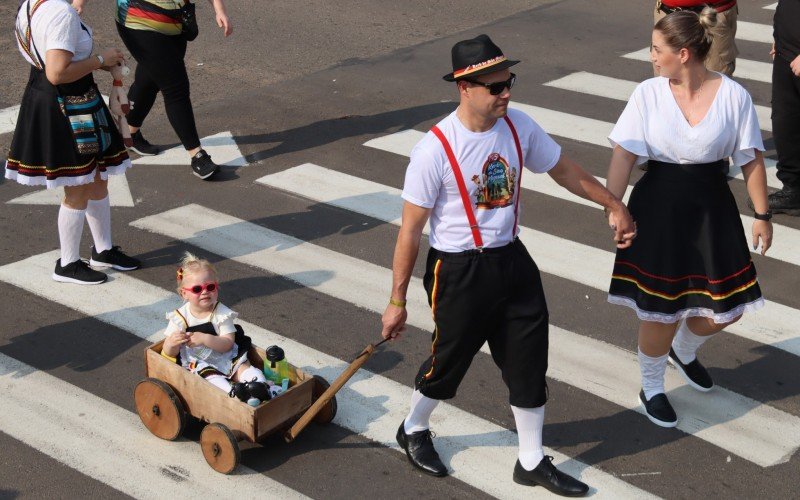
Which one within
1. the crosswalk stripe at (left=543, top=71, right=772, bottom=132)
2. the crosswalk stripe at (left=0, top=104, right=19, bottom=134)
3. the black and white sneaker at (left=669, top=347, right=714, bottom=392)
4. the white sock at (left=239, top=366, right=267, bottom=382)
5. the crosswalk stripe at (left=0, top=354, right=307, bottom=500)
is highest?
the white sock at (left=239, top=366, right=267, bottom=382)

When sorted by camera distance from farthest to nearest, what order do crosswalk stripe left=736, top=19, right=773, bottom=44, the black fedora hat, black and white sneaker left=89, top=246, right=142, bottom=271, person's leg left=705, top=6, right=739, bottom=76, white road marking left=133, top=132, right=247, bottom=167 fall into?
crosswalk stripe left=736, top=19, right=773, bottom=44
white road marking left=133, top=132, right=247, bottom=167
person's leg left=705, top=6, right=739, bottom=76
black and white sneaker left=89, top=246, right=142, bottom=271
the black fedora hat

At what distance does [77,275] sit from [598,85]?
6.11 metres

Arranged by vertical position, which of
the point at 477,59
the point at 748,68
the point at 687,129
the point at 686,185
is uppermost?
the point at 477,59

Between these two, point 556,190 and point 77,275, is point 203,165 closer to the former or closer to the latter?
point 77,275

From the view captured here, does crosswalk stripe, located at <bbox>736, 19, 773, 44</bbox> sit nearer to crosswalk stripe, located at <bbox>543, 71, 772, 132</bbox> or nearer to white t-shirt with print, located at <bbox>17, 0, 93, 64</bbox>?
crosswalk stripe, located at <bbox>543, 71, 772, 132</bbox>

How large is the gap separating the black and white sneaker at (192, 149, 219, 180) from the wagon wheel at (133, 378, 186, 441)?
374 cm

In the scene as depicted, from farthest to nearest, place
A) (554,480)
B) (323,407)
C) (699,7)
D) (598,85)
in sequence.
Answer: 1. (598,85)
2. (699,7)
3. (323,407)
4. (554,480)

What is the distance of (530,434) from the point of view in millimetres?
5441

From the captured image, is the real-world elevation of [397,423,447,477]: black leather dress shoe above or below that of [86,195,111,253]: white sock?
below

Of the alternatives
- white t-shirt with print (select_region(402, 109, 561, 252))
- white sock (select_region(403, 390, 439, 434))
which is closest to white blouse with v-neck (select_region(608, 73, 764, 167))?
white t-shirt with print (select_region(402, 109, 561, 252))

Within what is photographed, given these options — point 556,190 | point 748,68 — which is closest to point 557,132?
point 556,190

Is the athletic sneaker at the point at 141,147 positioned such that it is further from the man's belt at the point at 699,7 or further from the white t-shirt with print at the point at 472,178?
the white t-shirt with print at the point at 472,178

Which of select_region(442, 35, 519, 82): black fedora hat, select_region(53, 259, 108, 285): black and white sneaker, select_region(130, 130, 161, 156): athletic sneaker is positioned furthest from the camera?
select_region(130, 130, 161, 156): athletic sneaker

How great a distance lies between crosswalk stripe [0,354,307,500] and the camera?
5.57 meters
